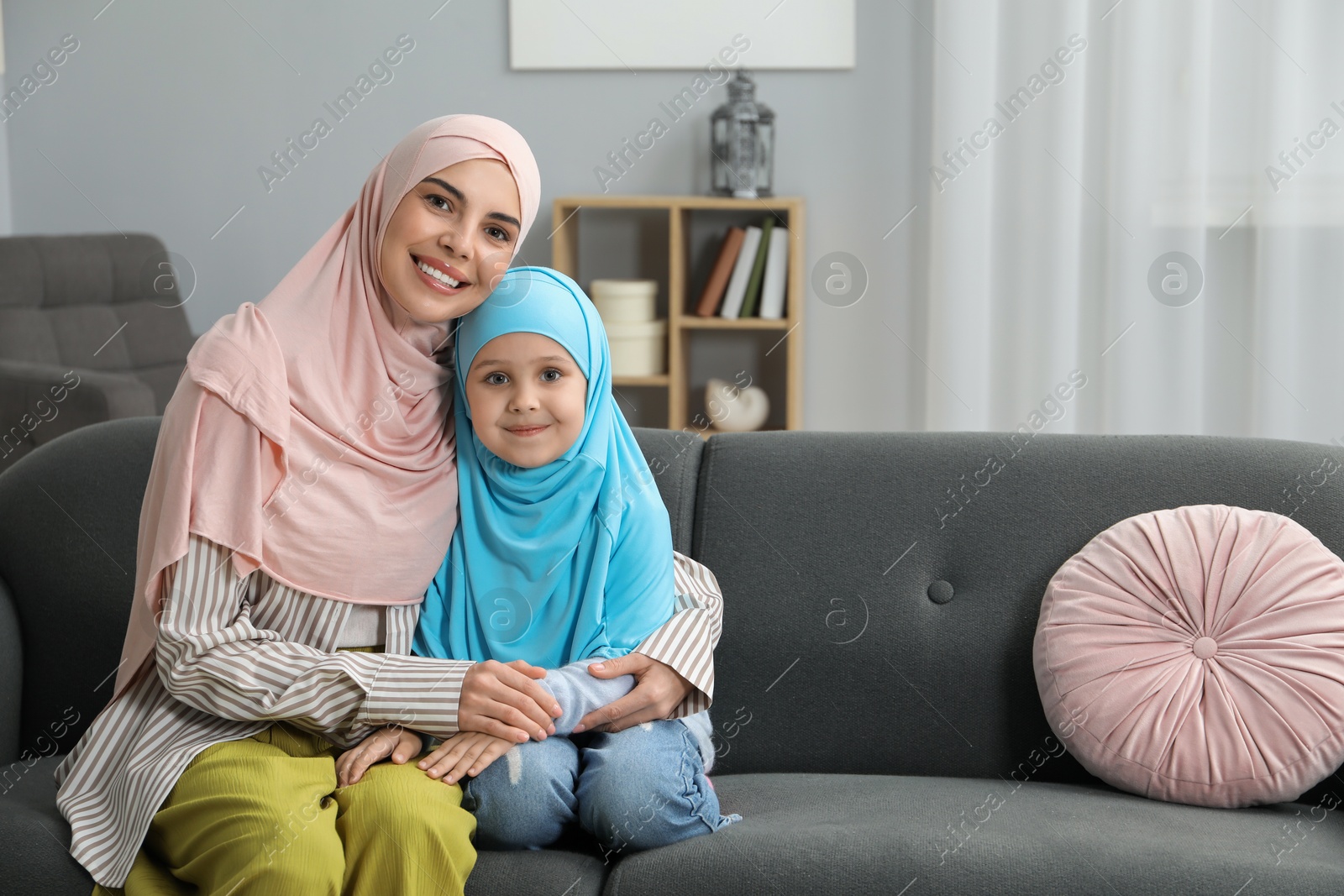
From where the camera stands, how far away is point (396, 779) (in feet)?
3.93

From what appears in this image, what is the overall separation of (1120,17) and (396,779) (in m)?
2.68

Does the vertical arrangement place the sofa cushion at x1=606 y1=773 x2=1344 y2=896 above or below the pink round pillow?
below

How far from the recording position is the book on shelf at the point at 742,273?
3.19m

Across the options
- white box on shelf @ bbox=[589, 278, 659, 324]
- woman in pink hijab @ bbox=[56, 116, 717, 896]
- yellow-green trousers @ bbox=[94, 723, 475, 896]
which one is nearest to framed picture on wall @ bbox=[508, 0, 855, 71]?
white box on shelf @ bbox=[589, 278, 659, 324]

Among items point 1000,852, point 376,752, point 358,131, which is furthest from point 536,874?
point 358,131

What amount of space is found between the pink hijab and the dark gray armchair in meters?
1.63

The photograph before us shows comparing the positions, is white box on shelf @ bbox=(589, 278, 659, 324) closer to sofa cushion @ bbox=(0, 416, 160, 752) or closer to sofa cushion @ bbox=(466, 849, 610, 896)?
sofa cushion @ bbox=(0, 416, 160, 752)

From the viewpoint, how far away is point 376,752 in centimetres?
124

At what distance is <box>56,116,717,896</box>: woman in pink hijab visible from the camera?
1162mm

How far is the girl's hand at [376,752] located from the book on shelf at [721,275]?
83.6 inches

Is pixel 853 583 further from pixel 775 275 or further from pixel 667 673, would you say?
pixel 775 275

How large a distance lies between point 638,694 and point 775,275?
2053mm

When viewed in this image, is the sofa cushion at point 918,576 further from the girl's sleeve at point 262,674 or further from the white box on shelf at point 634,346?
the white box on shelf at point 634,346

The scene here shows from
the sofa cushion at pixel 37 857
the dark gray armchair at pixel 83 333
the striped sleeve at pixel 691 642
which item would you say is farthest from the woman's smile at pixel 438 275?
the dark gray armchair at pixel 83 333
